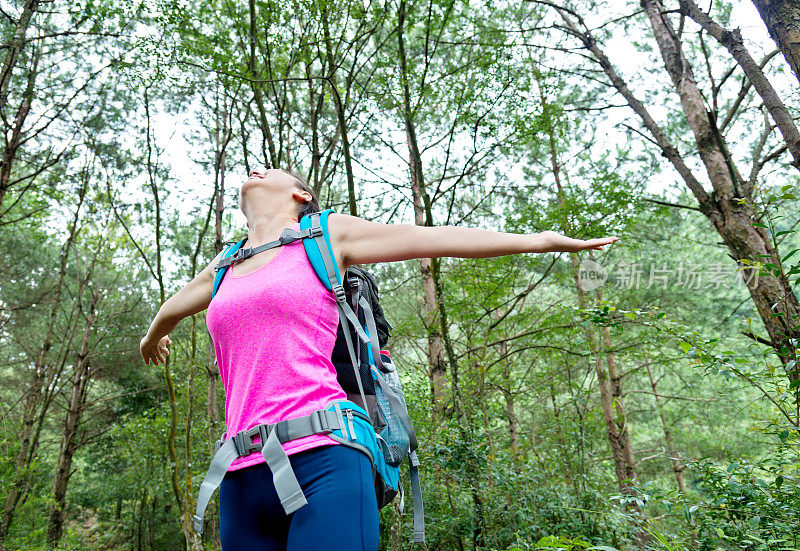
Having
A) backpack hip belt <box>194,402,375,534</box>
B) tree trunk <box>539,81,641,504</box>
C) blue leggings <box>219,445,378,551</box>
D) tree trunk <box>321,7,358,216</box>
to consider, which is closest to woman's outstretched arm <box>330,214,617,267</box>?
backpack hip belt <box>194,402,375,534</box>

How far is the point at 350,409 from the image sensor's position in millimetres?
1131

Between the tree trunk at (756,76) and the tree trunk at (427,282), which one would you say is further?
the tree trunk at (427,282)

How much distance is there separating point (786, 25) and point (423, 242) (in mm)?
2555

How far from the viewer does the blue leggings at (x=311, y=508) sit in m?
0.98

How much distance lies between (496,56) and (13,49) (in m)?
4.71

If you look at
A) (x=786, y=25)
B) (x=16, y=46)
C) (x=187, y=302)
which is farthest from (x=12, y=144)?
(x=786, y=25)

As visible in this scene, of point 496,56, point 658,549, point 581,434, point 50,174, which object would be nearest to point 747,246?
point 581,434

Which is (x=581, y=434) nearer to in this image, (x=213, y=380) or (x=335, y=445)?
(x=335, y=445)

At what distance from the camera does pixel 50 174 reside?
7902 mm

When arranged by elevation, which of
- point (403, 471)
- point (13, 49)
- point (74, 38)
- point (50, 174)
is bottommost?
point (403, 471)

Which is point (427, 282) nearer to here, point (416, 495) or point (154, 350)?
point (154, 350)

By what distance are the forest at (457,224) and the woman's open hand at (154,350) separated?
0.97 metres

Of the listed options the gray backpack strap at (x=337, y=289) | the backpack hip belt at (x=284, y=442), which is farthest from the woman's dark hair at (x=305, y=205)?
the backpack hip belt at (x=284, y=442)

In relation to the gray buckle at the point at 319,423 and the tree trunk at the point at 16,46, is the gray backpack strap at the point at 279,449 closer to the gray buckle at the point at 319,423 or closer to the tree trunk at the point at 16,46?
the gray buckle at the point at 319,423
